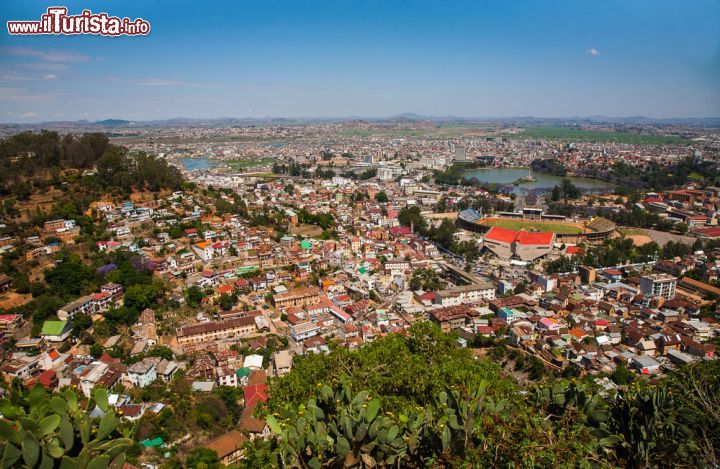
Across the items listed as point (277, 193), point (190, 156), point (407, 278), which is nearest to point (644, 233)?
point (407, 278)

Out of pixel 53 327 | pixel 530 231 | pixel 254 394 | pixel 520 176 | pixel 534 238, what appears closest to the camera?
pixel 254 394

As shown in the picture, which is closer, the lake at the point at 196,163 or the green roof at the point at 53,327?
the green roof at the point at 53,327

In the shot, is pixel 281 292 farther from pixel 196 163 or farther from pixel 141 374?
pixel 196 163

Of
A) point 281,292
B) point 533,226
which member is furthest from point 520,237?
point 281,292

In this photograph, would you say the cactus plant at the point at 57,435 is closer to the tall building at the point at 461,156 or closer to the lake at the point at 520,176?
the lake at the point at 520,176

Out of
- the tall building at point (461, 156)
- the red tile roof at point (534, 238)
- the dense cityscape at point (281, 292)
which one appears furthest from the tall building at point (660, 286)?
the tall building at point (461, 156)

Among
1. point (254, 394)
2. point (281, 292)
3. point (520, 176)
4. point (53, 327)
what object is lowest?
point (254, 394)

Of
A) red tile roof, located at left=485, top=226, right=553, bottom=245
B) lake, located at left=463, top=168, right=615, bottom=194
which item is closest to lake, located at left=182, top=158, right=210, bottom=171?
lake, located at left=463, top=168, right=615, bottom=194
